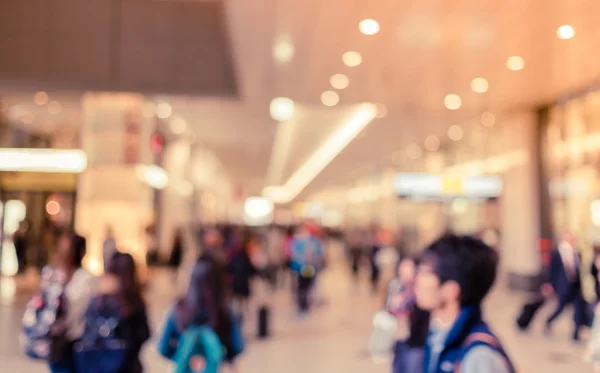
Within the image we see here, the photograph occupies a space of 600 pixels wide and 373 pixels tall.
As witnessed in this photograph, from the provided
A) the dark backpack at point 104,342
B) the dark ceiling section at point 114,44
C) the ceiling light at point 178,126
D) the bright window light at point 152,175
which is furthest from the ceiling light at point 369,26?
the ceiling light at point 178,126

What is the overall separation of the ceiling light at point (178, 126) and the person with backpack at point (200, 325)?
14.8 m

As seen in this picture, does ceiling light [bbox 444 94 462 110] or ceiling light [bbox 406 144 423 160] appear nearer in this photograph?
ceiling light [bbox 444 94 462 110]

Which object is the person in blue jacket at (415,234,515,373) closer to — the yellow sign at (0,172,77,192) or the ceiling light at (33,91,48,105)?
the ceiling light at (33,91,48,105)

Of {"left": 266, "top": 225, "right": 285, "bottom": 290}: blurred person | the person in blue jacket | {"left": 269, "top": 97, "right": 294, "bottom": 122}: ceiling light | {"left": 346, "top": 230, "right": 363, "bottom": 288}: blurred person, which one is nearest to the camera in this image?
the person in blue jacket

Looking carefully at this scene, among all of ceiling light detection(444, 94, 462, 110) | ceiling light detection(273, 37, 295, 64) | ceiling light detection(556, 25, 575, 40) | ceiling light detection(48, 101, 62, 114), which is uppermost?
ceiling light detection(48, 101, 62, 114)

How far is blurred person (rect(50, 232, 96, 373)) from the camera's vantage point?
3.52 m

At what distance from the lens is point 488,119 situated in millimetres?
16031

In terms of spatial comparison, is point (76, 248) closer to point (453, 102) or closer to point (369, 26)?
point (369, 26)

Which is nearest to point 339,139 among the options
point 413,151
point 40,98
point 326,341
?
point 413,151

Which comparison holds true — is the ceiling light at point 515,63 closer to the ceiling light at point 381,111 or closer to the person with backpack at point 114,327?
the ceiling light at point 381,111

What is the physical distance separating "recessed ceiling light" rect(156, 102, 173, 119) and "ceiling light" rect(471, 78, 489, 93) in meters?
7.18

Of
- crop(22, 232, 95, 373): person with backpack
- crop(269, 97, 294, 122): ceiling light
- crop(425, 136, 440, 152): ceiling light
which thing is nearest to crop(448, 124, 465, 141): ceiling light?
crop(425, 136, 440, 152): ceiling light

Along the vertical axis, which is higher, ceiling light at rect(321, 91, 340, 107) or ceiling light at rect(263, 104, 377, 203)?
ceiling light at rect(263, 104, 377, 203)

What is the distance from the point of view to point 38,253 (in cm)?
1684
